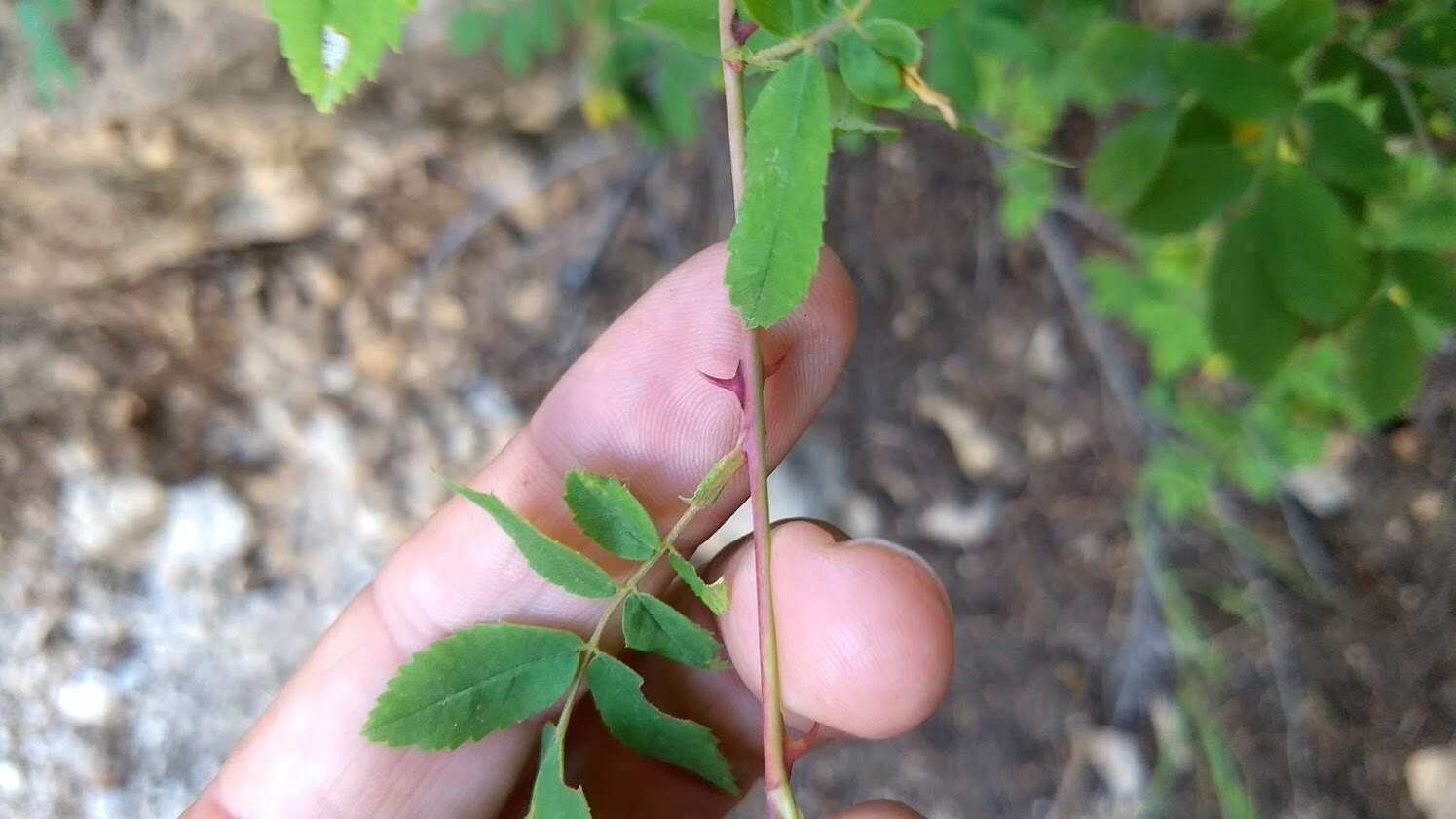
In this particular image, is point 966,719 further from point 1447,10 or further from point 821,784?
point 1447,10

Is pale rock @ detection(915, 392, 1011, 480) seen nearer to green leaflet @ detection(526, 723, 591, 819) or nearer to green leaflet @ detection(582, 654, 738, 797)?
green leaflet @ detection(582, 654, 738, 797)

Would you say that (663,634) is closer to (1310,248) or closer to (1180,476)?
(1310,248)

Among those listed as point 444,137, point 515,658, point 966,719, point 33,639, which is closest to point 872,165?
point 444,137

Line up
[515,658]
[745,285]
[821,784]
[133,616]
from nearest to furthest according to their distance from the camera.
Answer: [745,285], [515,658], [133,616], [821,784]

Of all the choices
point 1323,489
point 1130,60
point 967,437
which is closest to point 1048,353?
point 967,437

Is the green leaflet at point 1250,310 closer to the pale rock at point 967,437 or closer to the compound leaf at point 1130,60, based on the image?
the compound leaf at point 1130,60

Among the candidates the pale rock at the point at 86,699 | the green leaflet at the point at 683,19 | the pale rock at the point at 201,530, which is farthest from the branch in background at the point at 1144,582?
the pale rock at the point at 86,699

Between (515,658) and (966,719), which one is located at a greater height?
(515,658)
